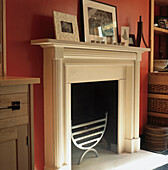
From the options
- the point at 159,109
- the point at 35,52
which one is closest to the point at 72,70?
the point at 35,52

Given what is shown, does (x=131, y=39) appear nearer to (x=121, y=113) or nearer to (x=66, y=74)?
(x=121, y=113)

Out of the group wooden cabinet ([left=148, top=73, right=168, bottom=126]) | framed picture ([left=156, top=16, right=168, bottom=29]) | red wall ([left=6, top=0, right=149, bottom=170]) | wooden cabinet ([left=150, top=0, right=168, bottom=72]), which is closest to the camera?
red wall ([left=6, top=0, right=149, bottom=170])

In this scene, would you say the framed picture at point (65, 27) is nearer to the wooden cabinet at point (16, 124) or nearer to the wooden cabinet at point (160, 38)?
the wooden cabinet at point (16, 124)

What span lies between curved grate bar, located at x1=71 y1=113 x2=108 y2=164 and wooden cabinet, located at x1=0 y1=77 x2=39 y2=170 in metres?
1.04

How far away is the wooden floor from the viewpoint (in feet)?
9.11

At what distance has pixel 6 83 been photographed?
1.55 meters

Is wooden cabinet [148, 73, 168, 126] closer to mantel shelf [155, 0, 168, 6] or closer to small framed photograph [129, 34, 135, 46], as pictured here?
small framed photograph [129, 34, 135, 46]

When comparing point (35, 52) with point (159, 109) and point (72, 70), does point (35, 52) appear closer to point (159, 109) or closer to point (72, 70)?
point (72, 70)

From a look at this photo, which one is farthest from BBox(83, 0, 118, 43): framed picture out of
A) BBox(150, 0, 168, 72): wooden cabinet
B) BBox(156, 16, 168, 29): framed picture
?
BBox(150, 0, 168, 72): wooden cabinet

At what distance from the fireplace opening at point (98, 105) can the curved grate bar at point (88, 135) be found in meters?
0.09

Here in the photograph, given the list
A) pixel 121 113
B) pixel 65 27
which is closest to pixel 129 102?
pixel 121 113

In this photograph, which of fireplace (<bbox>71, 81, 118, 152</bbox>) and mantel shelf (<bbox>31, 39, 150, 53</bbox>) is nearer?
mantel shelf (<bbox>31, 39, 150, 53</bbox>)

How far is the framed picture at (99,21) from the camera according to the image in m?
2.74

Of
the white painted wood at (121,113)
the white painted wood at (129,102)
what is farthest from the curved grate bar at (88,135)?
the white painted wood at (129,102)
